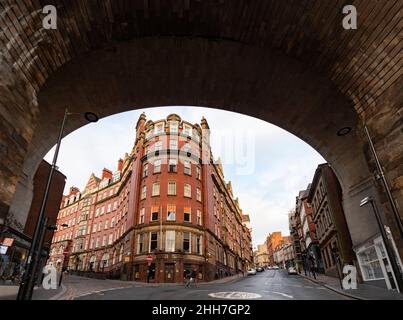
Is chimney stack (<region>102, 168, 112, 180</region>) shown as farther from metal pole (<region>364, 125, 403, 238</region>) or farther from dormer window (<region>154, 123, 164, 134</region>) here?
metal pole (<region>364, 125, 403, 238</region>)

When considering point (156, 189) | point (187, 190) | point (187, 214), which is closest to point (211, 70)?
point (187, 214)

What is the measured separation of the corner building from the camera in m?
29.5

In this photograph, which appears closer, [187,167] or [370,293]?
[370,293]

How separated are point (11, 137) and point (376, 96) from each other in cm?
815

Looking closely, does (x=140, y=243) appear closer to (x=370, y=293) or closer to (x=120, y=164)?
(x=370, y=293)

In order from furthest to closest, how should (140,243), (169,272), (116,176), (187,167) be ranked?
1. (116,176)
2. (187,167)
3. (140,243)
4. (169,272)

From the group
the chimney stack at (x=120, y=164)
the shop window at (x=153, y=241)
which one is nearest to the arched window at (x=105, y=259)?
the chimney stack at (x=120, y=164)

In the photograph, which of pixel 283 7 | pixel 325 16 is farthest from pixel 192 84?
pixel 325 16

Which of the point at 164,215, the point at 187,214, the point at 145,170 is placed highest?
the point at 145,170

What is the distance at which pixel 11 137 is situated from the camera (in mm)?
5074

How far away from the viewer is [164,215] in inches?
1232

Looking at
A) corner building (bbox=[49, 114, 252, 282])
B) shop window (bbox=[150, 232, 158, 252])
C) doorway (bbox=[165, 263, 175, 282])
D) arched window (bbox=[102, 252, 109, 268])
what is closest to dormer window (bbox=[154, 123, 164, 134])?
corner building (bbox=[49, 114, 252, 282])

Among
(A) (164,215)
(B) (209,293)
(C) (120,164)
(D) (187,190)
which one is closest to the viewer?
(B) (209,293)

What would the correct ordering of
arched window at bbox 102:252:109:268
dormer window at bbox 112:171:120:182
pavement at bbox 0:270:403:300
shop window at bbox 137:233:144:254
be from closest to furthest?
pavement at bbox 0:270:403:300 → shop window at bbox 137:233:144:254 → arched window at bbox 102:252:109:268 → dormer window at bbox 112:171:120:182
